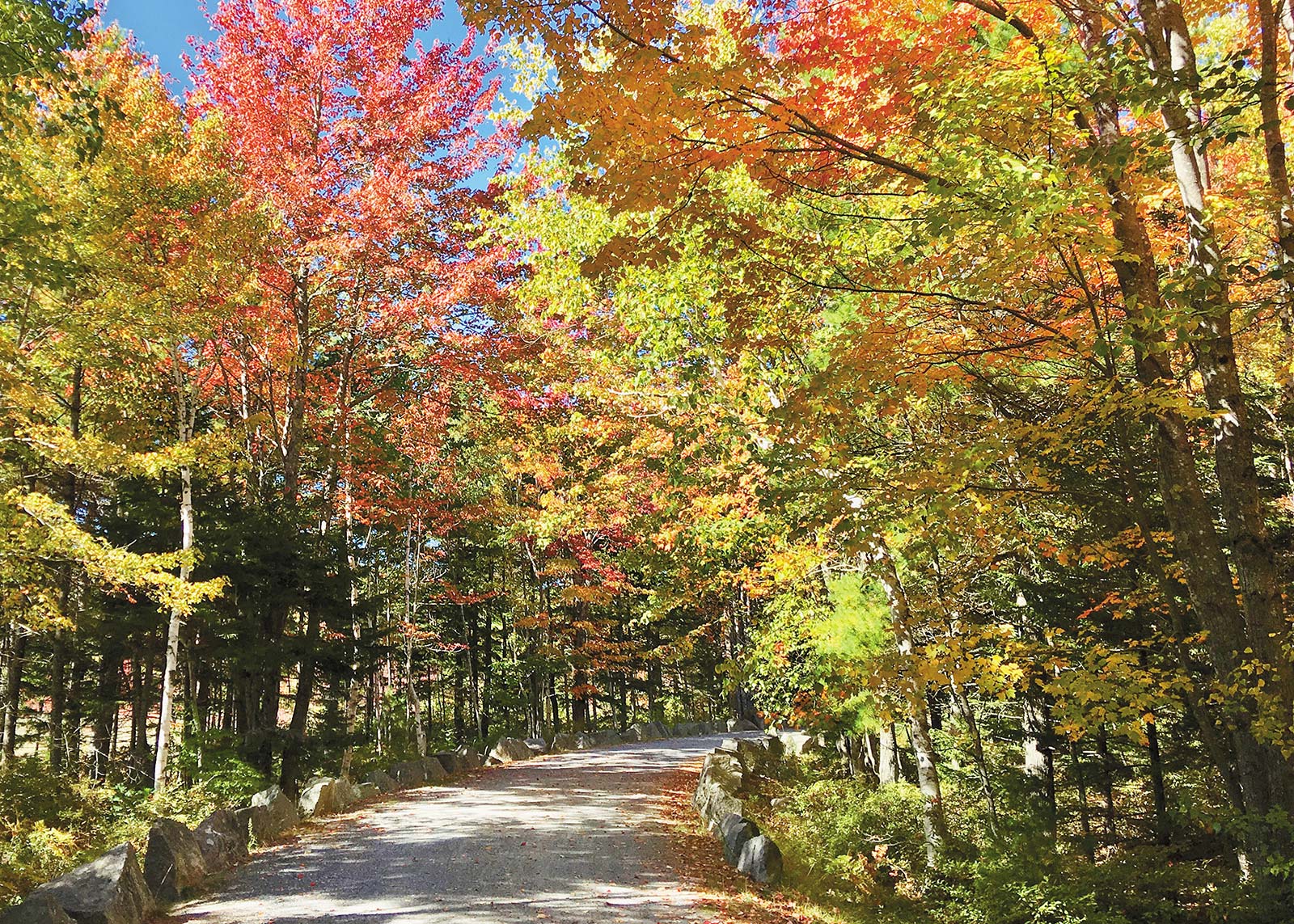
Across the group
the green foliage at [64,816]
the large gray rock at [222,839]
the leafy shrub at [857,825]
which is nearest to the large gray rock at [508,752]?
the green foliage at [64,816]

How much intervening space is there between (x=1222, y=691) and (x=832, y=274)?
435cm

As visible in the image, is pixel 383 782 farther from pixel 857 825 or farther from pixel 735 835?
pixel 857 825

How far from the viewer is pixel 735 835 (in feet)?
26.8

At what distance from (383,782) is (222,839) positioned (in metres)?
4.45

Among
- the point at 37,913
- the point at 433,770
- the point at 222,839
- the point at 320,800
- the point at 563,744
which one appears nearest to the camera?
the point at 37,913

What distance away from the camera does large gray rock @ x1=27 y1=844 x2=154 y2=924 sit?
5.29 metres

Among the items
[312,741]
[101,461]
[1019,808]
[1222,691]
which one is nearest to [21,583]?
[101,461]

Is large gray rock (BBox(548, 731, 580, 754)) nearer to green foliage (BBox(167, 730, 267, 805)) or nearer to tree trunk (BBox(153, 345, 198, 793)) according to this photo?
green foliage (BBox(167, 730, 267, 805))

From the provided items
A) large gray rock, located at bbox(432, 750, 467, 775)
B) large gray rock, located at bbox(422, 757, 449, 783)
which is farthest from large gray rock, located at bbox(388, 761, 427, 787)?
large gray rock, located at bbox(432, 750, 467, 775)

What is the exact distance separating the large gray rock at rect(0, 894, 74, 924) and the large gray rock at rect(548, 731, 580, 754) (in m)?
14.5

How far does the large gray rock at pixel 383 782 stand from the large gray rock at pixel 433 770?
0.93 m

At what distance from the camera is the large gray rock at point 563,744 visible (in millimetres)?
19203

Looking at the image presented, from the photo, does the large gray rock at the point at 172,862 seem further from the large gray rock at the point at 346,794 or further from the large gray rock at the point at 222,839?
the large gray rock at the point at 346,794

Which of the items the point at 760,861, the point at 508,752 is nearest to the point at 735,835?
the point at 760,861
